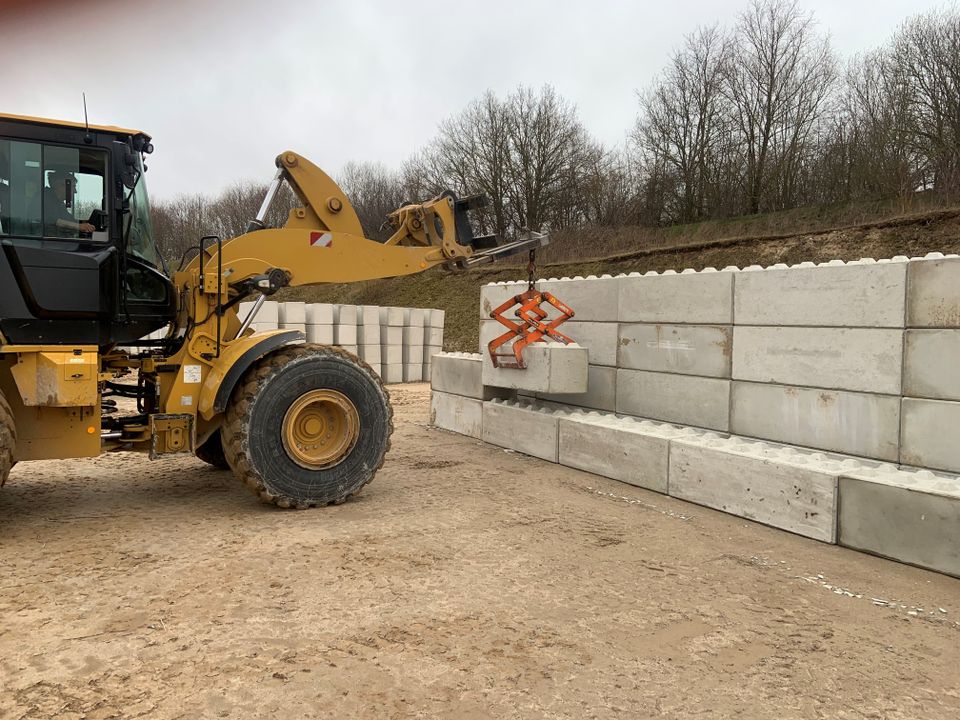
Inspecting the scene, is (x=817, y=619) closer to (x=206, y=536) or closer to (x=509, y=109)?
(x=206, y=536)

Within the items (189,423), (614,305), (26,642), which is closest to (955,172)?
(614,305)

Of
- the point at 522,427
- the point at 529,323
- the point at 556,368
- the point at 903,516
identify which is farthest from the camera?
the point at 522,427

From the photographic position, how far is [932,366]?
5.07 m

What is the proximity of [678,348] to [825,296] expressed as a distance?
1.62 m

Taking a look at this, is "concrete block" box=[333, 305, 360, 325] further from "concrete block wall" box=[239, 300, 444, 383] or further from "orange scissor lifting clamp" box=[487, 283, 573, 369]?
"orange scissor lifting clamp" box=[487, 283, 573, 369]

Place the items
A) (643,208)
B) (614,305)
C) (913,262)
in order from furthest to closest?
(643,208) < (614,305) < (913,262)

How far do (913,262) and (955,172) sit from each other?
17172mm

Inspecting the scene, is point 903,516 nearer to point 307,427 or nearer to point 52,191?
point 307,427

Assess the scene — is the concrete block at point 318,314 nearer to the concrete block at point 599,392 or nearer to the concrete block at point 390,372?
the concrete block at point 390,372

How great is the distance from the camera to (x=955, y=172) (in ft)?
61.6

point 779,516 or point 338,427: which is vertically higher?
point 338,427

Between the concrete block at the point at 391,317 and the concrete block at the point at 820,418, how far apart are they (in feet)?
36.1

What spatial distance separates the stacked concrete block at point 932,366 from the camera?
495 centimetres

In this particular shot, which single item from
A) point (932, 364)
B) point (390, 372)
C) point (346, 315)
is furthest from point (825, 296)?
point (390, 372)
